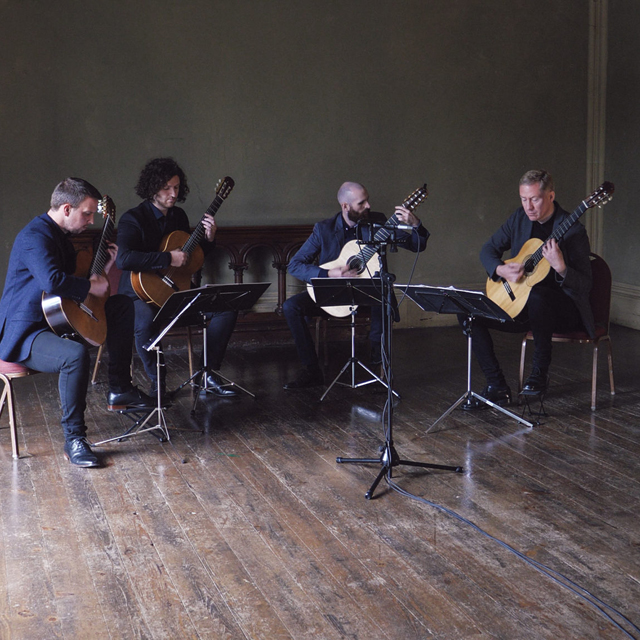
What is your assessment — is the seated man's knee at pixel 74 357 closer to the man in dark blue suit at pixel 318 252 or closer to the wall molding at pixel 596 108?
the man in dark blue suit at pixel 318 252

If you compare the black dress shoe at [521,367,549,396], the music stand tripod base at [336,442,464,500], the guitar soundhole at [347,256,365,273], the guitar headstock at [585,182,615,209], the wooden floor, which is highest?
the guitar headstock at [585,182,615,209]

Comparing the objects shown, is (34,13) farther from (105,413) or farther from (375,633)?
(375,633)

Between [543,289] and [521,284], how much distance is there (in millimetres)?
122

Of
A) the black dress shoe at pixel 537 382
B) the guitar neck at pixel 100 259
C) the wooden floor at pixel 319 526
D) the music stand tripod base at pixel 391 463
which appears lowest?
the wooden floor at pixel 319 526

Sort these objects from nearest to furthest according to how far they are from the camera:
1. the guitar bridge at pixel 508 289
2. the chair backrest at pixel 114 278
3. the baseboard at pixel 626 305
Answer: the guitar bridge at pixel 508 289, the chair backrest at pixel 114 278, the baseboard at pixel 626 305

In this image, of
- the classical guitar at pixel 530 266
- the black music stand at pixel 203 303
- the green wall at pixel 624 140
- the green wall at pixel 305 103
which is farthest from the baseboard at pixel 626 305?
the black music stand at pixel 203 303

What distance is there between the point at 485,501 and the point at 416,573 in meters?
0.69

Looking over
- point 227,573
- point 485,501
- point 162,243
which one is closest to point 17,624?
point 227,573

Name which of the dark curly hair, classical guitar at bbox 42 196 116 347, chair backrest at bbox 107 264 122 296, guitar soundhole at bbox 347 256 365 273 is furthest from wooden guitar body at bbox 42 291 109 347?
guitar soundhole at bbox 347 256 365 273

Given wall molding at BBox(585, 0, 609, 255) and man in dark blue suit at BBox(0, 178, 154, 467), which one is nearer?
man in dark blue suit at BBox(0, 178, 154, 467)

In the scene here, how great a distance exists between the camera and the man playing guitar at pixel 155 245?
4.69 metres

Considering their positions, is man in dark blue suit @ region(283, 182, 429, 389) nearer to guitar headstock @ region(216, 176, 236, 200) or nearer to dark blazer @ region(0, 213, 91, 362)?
guitar headstock @ region(216, 176, 236, 200)

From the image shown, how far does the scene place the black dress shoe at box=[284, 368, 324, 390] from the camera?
5062 millimetres

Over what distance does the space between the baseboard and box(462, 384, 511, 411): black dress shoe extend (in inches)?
112
